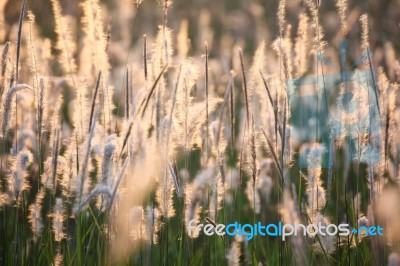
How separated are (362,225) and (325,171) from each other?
25 cm

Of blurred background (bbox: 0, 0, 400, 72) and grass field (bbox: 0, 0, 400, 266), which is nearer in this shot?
grass field (bbox: 0, 0, 400, 266)

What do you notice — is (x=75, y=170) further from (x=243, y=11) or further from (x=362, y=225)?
(x=243, y=11)

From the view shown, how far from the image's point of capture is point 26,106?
1.68 metres

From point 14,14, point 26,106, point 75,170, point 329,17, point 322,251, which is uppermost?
point 329,17

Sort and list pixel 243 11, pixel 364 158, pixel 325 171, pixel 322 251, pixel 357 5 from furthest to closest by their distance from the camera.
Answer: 1. pixel 243 11
2. pixel 357 5
3. pixel 325 171
4. pixel 364 158
5. pixel 322 251

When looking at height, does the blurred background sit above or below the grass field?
above

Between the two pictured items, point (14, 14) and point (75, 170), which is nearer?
point (75, 170)

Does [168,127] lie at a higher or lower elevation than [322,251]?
higher

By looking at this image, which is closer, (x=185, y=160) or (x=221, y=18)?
(x=185, y=160)

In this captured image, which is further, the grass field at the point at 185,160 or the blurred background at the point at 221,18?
the blurred background at the point at 221,18

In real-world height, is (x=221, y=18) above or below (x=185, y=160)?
→ above

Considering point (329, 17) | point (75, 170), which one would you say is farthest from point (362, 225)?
point (329, 17)

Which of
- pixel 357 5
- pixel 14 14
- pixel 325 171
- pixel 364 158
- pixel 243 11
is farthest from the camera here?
pixel 243 11

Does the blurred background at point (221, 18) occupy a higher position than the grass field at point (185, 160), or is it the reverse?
the blurred background at point (221, 18)
